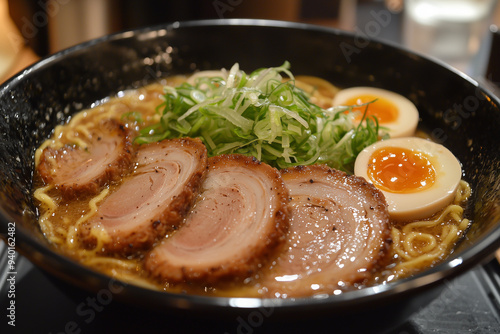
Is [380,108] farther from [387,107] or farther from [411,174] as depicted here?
[411,174]

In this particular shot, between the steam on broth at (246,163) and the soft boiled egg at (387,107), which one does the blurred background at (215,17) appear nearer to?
the soft boiled egg at (387,107)

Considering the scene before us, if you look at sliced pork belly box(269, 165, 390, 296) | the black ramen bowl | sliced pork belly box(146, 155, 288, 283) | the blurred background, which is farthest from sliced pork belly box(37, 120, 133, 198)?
the blurred background

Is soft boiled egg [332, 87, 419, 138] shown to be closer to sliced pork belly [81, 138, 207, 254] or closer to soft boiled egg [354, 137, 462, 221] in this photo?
soft boiled egg [354, 137, 462, 221]

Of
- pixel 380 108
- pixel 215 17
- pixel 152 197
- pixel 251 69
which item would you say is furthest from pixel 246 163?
pixel 215 17

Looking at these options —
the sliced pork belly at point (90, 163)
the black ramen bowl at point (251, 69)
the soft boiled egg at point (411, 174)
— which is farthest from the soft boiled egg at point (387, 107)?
the sliced pork belly at point (90, 163)

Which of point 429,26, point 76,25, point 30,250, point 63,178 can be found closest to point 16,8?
point 76,25

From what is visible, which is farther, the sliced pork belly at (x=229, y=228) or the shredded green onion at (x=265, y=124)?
the shredded green onion at (x=265, y=124)

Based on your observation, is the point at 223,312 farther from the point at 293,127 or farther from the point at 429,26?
the point at 429,26
